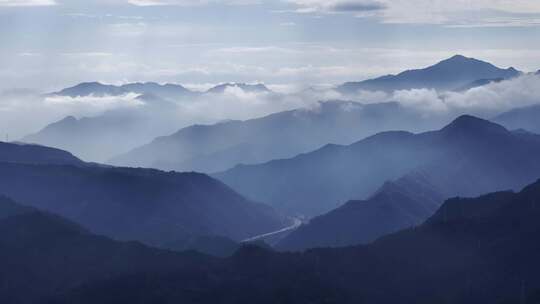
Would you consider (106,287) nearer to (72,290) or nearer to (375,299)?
(72,290)

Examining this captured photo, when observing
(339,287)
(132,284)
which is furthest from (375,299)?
(132,284)

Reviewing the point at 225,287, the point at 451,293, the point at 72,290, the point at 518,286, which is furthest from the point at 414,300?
the point at 72,290

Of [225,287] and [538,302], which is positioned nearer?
[538,302]

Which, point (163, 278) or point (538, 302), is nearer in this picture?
point (538, 302)

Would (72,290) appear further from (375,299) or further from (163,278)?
(375,299)

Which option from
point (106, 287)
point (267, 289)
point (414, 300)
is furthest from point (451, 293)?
point (106, 287)

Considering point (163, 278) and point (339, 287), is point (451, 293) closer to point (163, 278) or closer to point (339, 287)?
point (339, 287)
